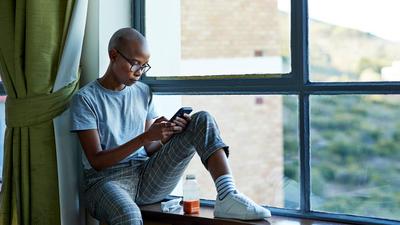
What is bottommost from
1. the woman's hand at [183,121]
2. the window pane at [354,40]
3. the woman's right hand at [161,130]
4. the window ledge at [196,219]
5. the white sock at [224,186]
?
the window ledge at [196,219]

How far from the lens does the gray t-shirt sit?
2531 mm

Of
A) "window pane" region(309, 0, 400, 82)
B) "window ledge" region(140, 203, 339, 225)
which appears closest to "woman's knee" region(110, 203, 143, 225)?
"window ledge" region(140, 203, 339, 225)

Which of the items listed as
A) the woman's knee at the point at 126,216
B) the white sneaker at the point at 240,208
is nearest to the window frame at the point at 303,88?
the white sneaker at the point at 240,208

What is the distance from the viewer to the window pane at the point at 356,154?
7.75 ft

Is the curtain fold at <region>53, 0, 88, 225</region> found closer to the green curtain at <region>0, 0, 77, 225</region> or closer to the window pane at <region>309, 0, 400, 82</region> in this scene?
the green curtain at <region>0, 0, 77, 225</region>

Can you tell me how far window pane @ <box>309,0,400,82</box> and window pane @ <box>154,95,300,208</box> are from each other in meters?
0.22

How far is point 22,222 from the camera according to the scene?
2.71 metres

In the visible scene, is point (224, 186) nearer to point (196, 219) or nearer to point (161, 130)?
point (196, 219)

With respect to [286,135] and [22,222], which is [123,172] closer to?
[22,222]

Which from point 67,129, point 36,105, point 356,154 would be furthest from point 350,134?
point 36,105

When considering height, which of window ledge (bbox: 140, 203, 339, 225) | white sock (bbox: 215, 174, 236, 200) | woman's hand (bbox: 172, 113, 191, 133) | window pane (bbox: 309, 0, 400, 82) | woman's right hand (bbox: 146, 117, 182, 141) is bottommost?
window ledge (bbox: 140, 203, 339, 225)

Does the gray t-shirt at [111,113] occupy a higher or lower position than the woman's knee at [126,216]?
higher

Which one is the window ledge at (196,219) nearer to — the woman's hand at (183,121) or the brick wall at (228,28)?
the woman's hand at (183,121)

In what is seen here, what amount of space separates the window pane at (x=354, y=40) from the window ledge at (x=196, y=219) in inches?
22.8
